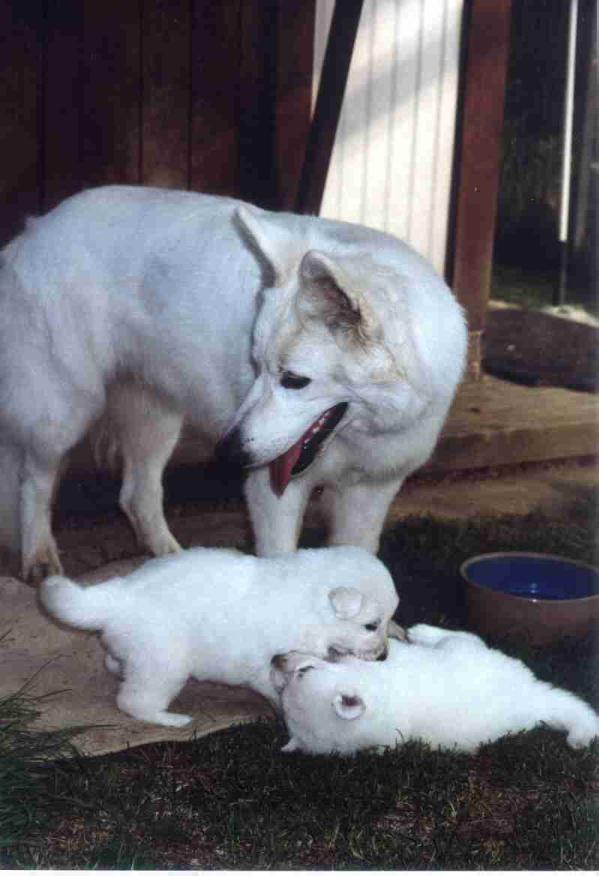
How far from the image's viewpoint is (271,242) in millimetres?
4113

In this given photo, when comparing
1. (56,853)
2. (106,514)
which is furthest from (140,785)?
(106,514)

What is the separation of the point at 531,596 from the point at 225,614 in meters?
1.48

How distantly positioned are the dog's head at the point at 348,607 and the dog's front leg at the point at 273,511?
2.37 feet

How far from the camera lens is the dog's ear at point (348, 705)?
361cm

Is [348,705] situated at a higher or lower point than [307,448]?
lower

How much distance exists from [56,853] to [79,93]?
382 centimetres

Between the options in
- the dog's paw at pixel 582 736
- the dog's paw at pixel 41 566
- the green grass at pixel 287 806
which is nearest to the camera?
the green grass at pixel 287 806

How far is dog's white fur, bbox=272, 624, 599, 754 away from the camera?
3.67 m

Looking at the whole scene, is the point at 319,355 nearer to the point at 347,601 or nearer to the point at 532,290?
the point at 347,601

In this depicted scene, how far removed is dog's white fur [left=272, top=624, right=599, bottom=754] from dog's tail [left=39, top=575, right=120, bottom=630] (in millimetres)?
506

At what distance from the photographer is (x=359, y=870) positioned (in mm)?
3426

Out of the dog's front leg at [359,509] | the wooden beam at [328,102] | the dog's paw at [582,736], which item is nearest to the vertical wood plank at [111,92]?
the wooden beam at [328,102]

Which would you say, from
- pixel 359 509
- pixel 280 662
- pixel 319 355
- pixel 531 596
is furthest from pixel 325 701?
pixel 531 596

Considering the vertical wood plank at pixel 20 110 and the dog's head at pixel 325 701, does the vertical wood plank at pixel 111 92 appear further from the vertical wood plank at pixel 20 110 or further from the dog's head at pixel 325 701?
the dog's head at pixel 325 701
